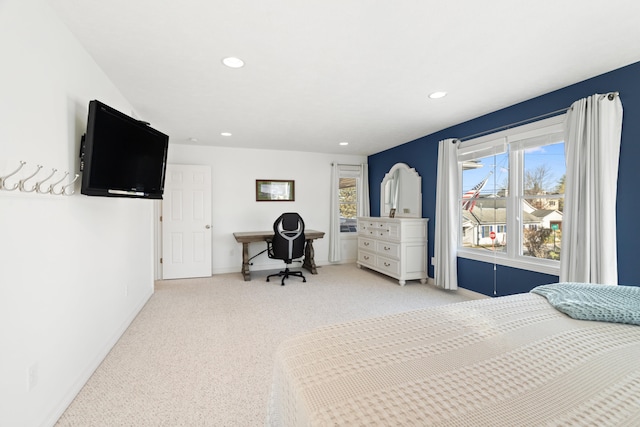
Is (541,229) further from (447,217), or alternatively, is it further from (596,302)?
(596,302)

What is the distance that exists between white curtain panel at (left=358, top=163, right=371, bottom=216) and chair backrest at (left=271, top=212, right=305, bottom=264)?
75.8 inches

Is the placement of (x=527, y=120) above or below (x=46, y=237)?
above

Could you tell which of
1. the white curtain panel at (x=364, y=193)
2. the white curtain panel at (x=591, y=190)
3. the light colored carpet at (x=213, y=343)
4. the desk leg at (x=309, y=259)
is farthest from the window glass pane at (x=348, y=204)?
the white curtain panel at (x=591, y=190)

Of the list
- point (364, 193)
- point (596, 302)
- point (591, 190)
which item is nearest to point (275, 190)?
point (364, 193)

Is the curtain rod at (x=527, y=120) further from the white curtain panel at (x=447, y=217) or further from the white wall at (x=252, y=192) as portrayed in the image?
the white wall at (x=252, y=192)

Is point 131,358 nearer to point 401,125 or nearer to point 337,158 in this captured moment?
point 401,125

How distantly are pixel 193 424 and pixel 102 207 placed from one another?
1.74 m

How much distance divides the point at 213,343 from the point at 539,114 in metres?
3.89

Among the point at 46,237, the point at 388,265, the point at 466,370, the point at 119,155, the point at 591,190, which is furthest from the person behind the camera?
the point at 388,265

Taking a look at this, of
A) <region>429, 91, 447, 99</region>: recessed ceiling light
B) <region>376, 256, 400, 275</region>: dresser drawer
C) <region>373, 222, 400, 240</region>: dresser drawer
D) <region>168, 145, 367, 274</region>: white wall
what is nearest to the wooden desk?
<region>168, 145, 367, 274</region>: white wall

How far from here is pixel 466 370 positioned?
0.86 m

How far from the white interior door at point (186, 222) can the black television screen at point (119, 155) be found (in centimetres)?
222

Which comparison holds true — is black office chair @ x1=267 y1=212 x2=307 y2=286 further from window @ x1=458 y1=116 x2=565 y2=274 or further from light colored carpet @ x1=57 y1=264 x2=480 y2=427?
window @ x1=458 y1=116 x2=565 y2=274

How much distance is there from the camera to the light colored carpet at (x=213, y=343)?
174cm
